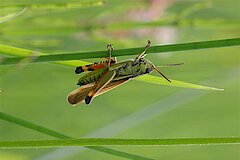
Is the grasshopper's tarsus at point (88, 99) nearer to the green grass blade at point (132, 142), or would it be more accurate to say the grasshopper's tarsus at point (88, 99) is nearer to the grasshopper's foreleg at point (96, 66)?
the grasshopper's foreleg at point (96, 66)

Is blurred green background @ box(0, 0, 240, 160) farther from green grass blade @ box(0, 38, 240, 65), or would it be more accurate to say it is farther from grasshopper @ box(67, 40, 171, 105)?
green grass blade @ box(0, 38, 240, 65)

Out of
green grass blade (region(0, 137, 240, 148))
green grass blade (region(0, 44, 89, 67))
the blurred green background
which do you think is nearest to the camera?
green grass blade (region(0, 137, 240, 148))

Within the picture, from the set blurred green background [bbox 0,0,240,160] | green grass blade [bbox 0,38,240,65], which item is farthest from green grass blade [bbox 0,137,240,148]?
blurred green background [bbox 0,0,240,160]

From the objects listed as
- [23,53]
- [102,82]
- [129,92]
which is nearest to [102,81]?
[102,82]

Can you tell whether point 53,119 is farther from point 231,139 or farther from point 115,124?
point 231,139

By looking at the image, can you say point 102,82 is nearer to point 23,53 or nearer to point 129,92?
point 23,53

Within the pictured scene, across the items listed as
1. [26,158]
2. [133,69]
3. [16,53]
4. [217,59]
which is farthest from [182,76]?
[16,53]
